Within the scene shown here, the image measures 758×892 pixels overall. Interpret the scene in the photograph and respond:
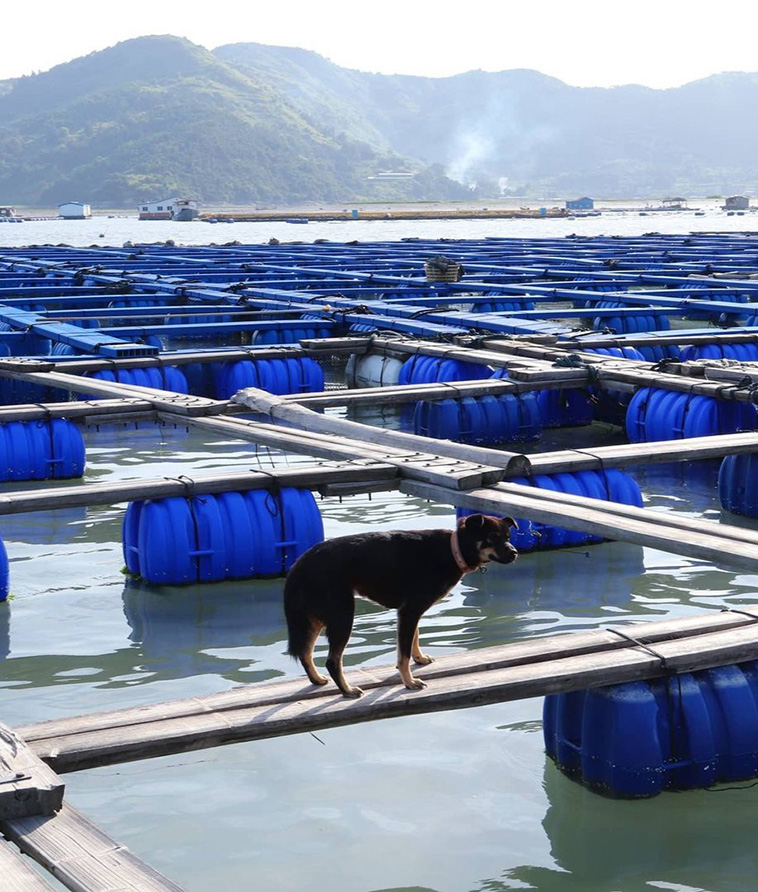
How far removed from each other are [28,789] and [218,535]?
6.91m

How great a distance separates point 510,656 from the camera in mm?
8062

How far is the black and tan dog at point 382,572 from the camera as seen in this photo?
22.6ft

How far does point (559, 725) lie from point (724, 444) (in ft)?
22.8

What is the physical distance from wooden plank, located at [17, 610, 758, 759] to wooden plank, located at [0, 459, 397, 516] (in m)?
4.91

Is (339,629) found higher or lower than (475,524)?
lower

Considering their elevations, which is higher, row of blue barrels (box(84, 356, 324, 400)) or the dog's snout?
the dog's snout

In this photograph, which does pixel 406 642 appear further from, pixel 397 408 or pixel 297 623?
pixel 397 408

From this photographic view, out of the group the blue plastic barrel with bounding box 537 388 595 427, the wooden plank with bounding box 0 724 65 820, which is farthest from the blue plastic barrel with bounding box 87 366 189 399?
the wooden plank with bounding box 0 724 65 820

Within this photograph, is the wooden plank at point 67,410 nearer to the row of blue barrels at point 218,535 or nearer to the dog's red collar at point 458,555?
the row of blue barrels at point 218,535

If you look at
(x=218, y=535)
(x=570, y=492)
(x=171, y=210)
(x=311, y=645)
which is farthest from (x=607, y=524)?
(x=171, y=210)

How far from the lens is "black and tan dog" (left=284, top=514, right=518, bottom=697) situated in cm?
690

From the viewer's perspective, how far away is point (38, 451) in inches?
695

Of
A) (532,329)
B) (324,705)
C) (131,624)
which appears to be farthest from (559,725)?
(532,329)

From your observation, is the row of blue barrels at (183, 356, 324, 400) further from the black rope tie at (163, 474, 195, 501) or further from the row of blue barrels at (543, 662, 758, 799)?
the row of blue barrels at (543, 662, 758, 799)
